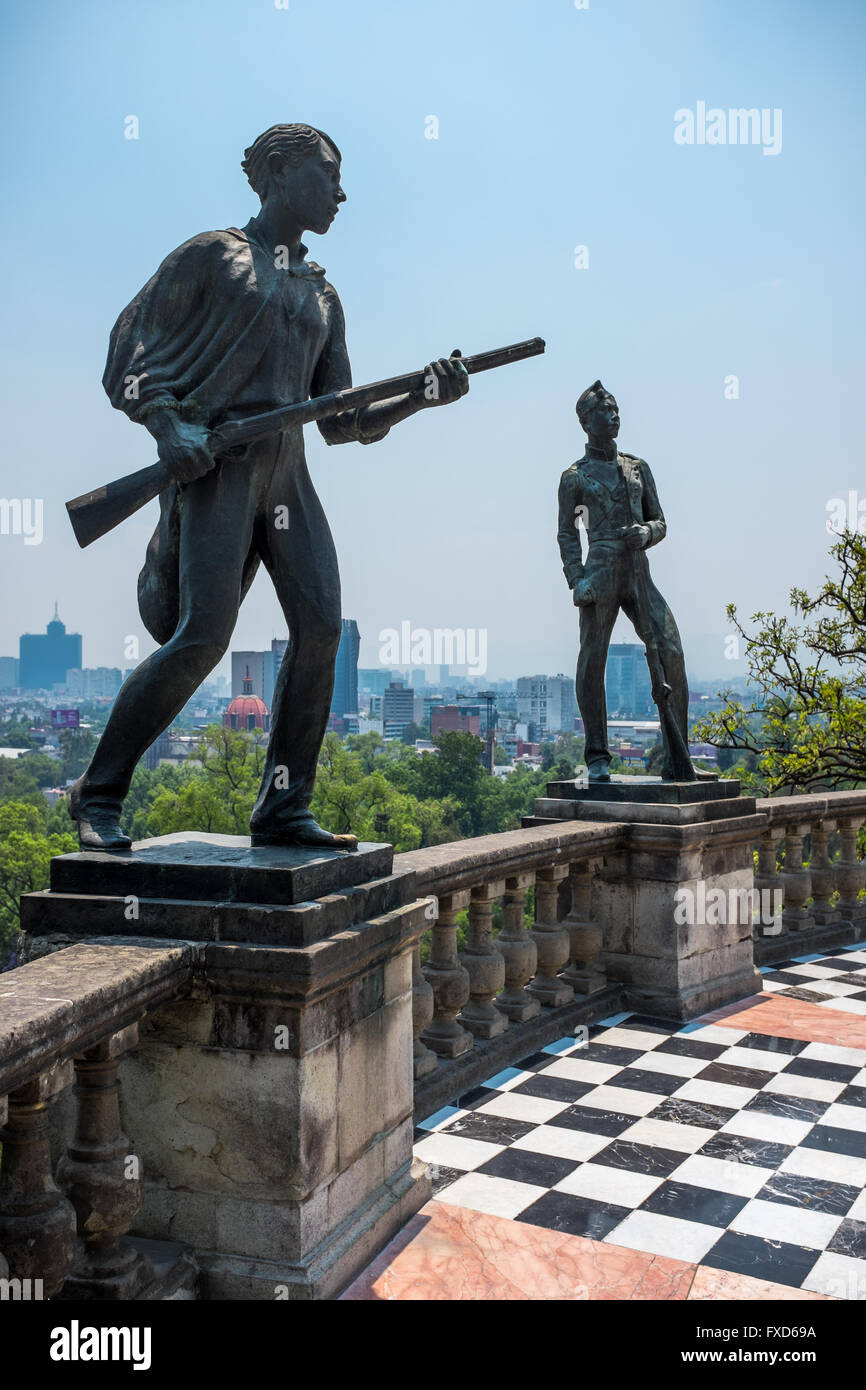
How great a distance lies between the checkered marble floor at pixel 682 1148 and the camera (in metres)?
3.76

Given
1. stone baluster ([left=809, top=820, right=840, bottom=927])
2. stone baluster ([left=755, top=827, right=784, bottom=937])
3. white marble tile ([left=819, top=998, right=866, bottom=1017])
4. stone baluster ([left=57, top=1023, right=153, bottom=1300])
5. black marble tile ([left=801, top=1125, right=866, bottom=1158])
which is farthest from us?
stone baluster ([left=809, top=820, right=840, bottom=927])

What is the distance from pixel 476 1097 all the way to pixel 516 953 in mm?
785

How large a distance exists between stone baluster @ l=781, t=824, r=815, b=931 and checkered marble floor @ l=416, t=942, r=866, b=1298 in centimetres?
222

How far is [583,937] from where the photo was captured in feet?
21.1

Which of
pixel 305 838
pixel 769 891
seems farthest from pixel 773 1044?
pixel 305 838

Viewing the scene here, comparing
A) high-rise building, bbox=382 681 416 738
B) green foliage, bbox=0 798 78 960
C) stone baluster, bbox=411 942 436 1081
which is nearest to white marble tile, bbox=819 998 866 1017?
stone baluster, bbox=411 942 436 1081

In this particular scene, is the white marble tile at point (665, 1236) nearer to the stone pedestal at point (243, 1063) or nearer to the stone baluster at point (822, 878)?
the stone pedestal at point (243, 1063)

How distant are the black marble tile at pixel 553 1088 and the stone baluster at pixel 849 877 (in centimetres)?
404

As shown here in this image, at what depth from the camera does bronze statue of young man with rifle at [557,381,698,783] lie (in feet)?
22.6

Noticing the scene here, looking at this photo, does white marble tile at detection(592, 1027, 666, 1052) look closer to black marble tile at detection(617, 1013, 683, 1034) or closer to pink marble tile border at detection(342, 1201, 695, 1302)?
black marble tile at detection(617, 1013, 683, 1034)

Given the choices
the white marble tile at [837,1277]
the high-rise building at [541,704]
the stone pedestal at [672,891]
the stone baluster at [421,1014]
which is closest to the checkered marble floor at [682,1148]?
the white marble tile at [837,1277]

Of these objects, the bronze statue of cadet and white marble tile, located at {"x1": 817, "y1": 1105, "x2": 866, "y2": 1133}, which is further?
white marble tile, located at {"x1": 817, "y1": 1105, "x2": 866, "y2": 1133}
